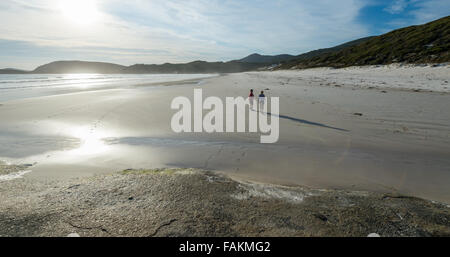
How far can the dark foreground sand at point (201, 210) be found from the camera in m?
2.59

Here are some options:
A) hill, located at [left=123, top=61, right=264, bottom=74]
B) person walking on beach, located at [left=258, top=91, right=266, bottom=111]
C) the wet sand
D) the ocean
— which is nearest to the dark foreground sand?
the wet sand

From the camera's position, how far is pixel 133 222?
272cm

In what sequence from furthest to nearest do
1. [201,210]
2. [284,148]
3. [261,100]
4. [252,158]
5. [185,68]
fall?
[185,68], [261,100], [284,148], [252,158], [201,210]

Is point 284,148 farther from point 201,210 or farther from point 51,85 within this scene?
point 51,85

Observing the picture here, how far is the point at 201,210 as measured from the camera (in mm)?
2971

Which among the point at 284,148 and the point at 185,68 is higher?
the point at 185,68

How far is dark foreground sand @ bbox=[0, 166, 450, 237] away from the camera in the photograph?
2.59 meters

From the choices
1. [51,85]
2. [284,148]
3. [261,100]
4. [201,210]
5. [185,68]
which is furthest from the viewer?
[185,68]

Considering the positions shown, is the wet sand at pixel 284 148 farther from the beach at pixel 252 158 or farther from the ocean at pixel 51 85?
the ocean at pixel 51 85

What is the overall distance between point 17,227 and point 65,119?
8.69 metres

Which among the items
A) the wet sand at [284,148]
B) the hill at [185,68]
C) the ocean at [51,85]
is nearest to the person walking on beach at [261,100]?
the wet sand at [284,148]

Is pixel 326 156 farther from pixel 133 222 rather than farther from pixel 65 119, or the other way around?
pixel 65 119

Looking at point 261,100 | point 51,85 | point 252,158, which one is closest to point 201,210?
point 252,158
